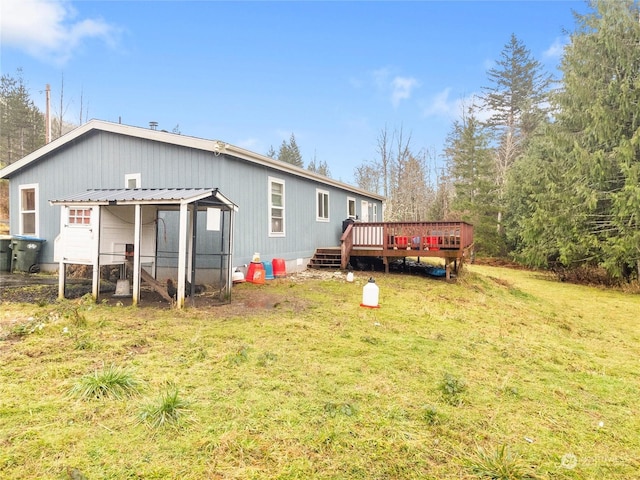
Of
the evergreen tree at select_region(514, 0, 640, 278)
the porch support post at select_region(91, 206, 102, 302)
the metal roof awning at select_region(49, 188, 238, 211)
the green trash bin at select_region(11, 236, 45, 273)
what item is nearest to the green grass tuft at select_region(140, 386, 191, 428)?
the metal roof awning at select_region(49, 188, 238, 211)

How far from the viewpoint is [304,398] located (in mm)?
2680

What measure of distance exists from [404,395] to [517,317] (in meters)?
4.62

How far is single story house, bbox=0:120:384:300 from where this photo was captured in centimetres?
806

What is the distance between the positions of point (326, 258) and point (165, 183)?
18.0 ft

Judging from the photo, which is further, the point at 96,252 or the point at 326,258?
the point at 326,258

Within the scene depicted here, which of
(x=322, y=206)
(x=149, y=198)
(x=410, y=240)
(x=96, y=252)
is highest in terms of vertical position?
(x=322, y=206)

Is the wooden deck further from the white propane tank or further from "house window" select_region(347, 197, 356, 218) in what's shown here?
the white propane tank

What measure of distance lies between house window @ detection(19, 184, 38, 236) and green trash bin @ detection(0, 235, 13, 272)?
3.07ft

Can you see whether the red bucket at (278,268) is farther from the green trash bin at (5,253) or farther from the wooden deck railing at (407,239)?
the green trash bin at (5,253)

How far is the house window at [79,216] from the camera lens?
6117 millimetres

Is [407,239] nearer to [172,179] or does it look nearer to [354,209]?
[354,209]

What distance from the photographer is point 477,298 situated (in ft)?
25.5

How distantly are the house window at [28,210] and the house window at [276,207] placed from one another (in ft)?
23.3

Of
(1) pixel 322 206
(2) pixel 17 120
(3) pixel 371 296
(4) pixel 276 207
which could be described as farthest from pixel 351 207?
(2) pixel 17 120
